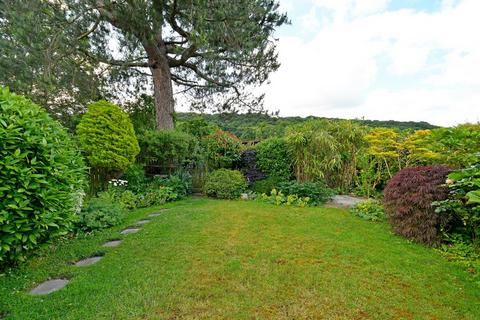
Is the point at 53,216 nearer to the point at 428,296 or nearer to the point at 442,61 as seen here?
the point at 428,296

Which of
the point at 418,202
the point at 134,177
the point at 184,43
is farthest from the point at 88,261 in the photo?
the point at 184,43

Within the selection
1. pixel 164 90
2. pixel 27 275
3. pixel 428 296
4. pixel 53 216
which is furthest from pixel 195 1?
pixel 428 296

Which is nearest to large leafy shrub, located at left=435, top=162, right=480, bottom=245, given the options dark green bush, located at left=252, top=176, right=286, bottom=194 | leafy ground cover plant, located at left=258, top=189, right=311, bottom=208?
leafy ground cover plant, located at left=258, top=189, right=311, bottom=208

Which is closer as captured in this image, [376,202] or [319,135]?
[376,202]

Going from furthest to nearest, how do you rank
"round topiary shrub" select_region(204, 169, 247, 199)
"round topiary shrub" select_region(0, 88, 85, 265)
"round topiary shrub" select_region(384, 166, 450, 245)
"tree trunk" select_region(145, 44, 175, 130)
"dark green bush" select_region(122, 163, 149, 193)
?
"tree trunk" select_region(145, 44, 175, 130) → "dark green bush" select_region(122, 163, 149, 193) → "round topiary shrub" select_region(204, 169, 247, 199) → "round topiary shrub" select_region(384, 166, 450, 245) → "round topiary shrub" select_region(0, 88, 85, 265)

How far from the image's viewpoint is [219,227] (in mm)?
4035

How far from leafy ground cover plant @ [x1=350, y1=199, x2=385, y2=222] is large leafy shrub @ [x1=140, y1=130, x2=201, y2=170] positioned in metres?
4.28

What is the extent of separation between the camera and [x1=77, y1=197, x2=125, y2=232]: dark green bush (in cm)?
402

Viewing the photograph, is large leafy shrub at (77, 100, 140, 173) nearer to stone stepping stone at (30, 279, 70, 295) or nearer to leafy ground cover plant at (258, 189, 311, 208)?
leafy ground cover plant at (258, 189, 311, 208)

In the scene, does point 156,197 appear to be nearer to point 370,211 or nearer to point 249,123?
point 370,211

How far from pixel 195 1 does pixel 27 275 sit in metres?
5.76

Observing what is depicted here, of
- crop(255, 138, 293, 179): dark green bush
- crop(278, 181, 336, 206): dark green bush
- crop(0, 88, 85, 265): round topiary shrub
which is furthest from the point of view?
crop(255, 138, 293, 179): dark green bush

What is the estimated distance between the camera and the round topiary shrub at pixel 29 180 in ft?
7.14

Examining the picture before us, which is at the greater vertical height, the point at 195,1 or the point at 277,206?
the point at 195,1
